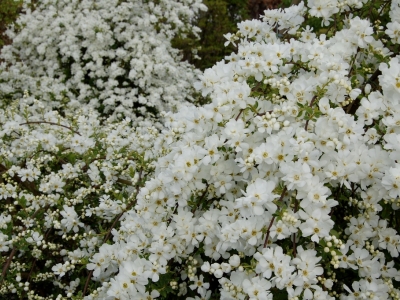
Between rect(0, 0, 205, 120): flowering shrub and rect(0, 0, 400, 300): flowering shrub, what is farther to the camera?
rect(0, 0, 205, 120): flowering shrub

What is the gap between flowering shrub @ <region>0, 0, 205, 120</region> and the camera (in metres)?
5.54

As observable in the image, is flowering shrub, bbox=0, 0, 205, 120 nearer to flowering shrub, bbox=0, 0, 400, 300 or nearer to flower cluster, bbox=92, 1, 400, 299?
flowering shrub, bbox=0, 0, 400, 300

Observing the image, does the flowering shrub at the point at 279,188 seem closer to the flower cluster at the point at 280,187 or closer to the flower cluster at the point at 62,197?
the flower cluster at the point at 280,187

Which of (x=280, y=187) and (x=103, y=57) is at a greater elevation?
(x=103, y=57)

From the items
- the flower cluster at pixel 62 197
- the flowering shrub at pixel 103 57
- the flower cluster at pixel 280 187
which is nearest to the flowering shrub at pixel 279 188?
the flower cluster at pixel 280 187

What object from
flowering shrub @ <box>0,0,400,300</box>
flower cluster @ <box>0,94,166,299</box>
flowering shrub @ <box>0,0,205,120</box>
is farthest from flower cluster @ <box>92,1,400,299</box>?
flowering shrub @ <box>0,0,205,120</box>

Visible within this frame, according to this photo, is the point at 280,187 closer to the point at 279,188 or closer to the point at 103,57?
the point at 279,188

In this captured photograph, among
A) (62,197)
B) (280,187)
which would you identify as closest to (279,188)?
(280,187)

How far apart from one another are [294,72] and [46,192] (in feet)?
5.58

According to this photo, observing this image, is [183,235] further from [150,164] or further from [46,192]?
[46,192]

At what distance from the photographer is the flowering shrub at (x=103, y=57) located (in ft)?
18.2

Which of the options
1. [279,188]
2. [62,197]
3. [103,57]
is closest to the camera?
[279,188]

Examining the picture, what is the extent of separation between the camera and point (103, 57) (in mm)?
5863

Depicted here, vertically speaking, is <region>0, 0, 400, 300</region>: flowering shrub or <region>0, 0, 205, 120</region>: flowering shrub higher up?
<region>0, 0, 205, 120</region>: flowering shrub
